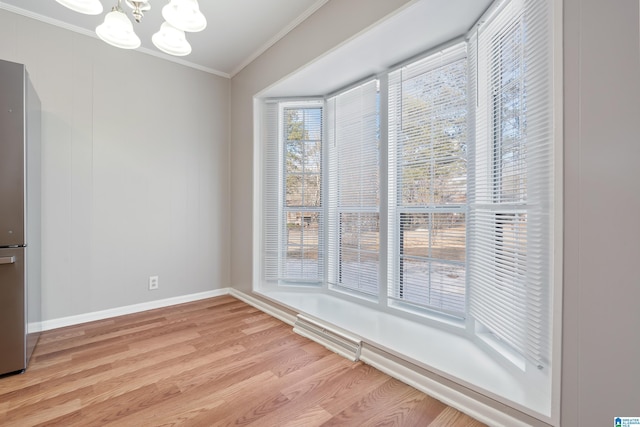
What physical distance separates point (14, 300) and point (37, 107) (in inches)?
58.0

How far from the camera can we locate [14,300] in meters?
1.71

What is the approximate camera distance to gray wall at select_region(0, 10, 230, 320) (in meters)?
2.41

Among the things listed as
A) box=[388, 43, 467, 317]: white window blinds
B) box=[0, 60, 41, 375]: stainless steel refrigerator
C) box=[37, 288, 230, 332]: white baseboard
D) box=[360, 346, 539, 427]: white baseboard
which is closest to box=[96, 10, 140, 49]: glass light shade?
box=[0, 60, 41, 375]: stainless steel refrigerator

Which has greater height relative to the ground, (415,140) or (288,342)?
(415,140)

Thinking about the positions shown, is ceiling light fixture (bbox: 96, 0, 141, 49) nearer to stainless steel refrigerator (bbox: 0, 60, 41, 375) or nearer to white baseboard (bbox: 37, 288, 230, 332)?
stainless steel refrigerator (bbox: 0, 60, 41, 375)

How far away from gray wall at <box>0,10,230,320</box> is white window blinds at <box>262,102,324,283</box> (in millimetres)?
715

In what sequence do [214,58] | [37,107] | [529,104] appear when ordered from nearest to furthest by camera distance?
[529,104], [37,107], [214,58]

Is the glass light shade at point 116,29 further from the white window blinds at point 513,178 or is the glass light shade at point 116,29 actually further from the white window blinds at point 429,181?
the white window blinds at point 513,178

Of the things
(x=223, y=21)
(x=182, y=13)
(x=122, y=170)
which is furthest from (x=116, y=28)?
(x=122, y=170)

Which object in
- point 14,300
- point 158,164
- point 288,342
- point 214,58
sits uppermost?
point 214,58

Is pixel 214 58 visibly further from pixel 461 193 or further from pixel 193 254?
pixel 461 193

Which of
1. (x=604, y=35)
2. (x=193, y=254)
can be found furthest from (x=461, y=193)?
(x=193, y=254)

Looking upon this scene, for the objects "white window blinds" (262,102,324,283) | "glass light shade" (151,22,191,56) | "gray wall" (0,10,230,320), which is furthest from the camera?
"white window blinds" (262,102,324,283)

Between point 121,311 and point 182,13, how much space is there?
277 centimetres
